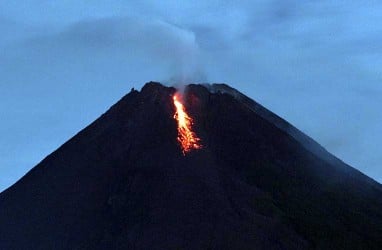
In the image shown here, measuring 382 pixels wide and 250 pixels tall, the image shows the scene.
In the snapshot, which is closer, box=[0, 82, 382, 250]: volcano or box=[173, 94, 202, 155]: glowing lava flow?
box=[0, 82, 382, 250]: volcano

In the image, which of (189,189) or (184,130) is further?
(184,130)

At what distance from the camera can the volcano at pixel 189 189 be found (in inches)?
2813

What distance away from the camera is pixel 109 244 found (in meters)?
71.2

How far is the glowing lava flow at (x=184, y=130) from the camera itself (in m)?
79.5

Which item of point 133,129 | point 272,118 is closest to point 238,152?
point 133,129

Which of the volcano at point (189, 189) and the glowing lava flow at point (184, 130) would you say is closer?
the volcano at point (189, 189)

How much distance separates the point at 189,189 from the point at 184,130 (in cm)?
743

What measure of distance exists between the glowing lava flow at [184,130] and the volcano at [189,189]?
0.29 m

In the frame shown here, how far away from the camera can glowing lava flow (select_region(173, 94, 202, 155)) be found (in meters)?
79.5

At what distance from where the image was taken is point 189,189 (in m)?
74.9

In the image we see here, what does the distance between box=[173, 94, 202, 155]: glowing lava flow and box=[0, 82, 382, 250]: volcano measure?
0.95ft

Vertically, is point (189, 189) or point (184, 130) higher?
point (184, 130)

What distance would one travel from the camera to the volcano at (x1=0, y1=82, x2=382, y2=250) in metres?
71.4

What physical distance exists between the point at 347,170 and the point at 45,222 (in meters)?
23.5
